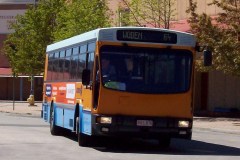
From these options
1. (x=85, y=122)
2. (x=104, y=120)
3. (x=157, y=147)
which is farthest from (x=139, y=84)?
(x=157, y=147)

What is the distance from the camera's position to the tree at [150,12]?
41656 mm

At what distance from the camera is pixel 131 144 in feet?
66.1

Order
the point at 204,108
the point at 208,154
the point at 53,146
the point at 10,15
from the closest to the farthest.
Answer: the point at 208,154, the point at 53,146, the point at 204,108, the point at 10,15

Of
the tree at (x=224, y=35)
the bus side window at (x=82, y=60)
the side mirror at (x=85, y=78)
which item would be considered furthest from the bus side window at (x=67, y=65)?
the tree at (x=224, y=35)

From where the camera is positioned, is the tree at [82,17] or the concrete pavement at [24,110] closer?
the concrete pavement at [24,110]

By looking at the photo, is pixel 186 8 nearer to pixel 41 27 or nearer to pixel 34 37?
pixel 41 27

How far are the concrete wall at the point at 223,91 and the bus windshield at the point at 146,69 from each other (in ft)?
79.5

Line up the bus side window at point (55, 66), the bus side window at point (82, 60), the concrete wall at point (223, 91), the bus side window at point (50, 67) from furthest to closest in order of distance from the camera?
the concrete wall at point (223, 91)
the bus side window at point (50, 67)
the bus side window at point (55, 66)
the bus side window at point (82, 60)

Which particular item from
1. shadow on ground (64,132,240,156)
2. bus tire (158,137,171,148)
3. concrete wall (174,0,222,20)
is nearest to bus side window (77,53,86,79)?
shadow on ground (64,132,240,156)

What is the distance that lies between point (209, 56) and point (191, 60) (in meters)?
0.60

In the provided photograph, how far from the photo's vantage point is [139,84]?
1722 centimetres

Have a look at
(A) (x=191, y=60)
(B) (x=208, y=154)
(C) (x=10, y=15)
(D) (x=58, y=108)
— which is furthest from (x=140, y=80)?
(C) (x=10, y=15)

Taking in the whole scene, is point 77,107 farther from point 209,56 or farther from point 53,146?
point 209,56

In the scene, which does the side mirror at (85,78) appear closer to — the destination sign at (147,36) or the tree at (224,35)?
the destination sign at (147,36)
